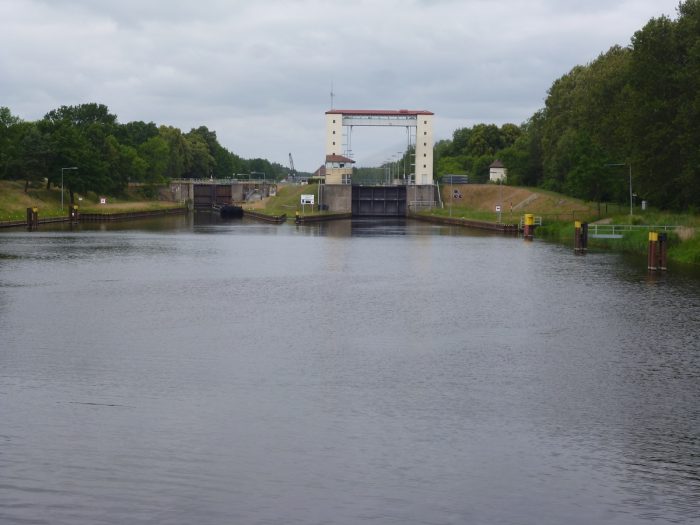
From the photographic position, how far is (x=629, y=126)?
58.8m

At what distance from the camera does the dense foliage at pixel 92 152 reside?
94.4 metres

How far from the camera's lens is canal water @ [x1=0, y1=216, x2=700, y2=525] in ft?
39.8

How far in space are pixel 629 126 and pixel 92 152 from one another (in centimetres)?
6385

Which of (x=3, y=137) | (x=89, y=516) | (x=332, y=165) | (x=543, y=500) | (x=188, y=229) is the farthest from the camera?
(x=332, y=165)

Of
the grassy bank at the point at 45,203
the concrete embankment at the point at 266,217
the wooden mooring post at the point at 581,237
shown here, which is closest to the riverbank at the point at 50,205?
the grassy bank at the point at 45,203

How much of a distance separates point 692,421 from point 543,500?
5110 millimetres

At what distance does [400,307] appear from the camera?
99.2 feet

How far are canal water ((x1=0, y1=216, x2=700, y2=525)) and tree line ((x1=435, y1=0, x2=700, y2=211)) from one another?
2182 centimetres

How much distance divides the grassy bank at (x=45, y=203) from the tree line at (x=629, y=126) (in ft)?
153

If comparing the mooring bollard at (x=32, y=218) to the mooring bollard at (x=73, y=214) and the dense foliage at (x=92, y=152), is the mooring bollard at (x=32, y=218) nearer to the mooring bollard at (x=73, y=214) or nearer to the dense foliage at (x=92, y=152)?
the mooring bollard at (x=73, y=214)

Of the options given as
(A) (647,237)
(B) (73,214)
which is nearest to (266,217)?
(B) (73,214)

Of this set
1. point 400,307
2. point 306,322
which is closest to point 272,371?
point 306,322

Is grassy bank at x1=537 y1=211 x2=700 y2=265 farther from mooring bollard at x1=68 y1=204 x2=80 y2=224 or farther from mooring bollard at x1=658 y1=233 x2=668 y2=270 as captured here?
mooring bollard at x1=68 y1=204 x2=80 y2=224

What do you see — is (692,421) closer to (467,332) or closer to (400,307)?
(467,332)
